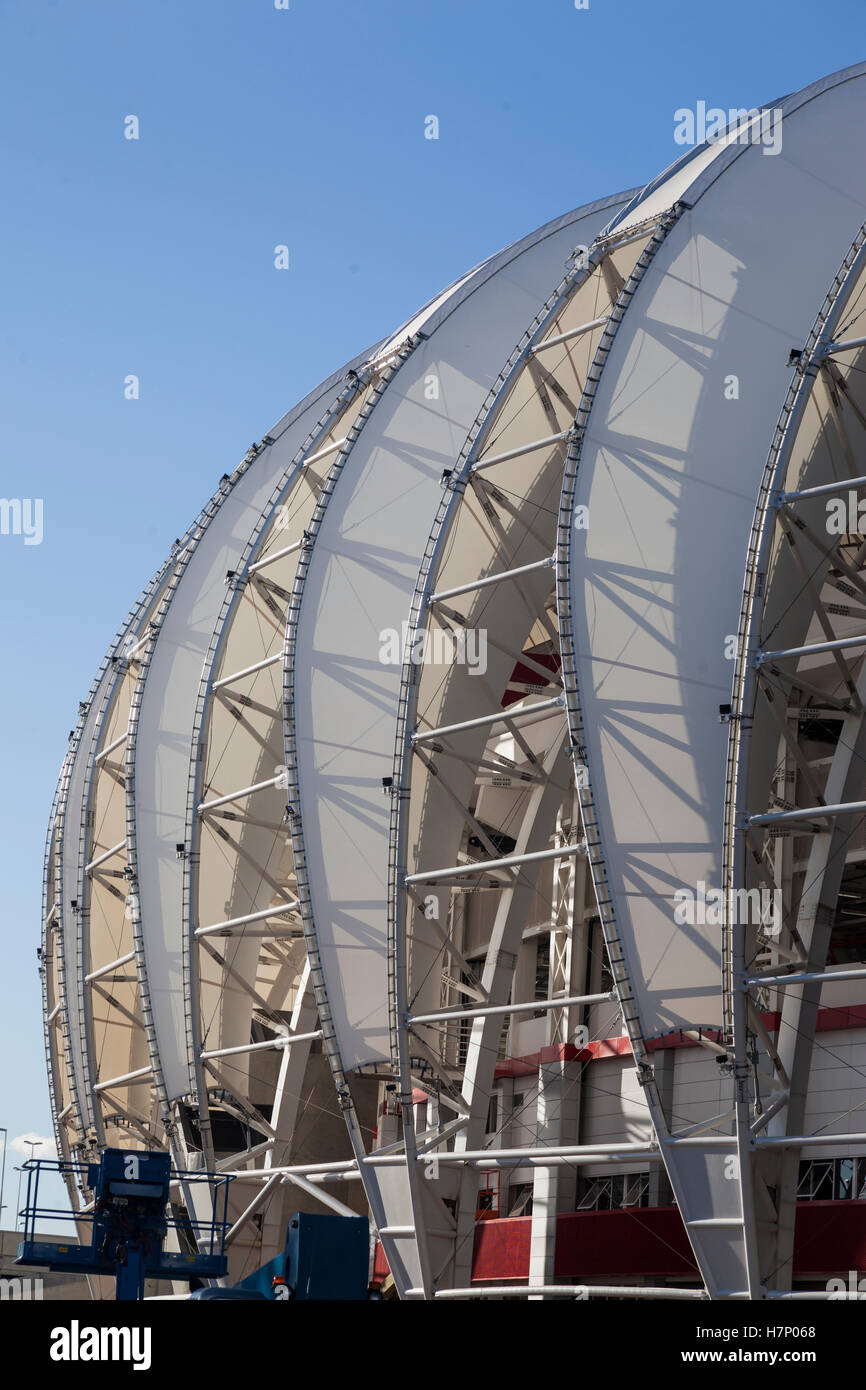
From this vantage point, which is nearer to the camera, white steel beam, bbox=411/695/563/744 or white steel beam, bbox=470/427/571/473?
white steel beam, bbox=411/695/563/744

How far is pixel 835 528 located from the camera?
85.7ft

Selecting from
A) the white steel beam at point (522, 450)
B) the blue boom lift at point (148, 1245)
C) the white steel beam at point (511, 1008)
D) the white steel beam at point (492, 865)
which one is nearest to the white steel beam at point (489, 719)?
the white steel beam at point (492, 865)

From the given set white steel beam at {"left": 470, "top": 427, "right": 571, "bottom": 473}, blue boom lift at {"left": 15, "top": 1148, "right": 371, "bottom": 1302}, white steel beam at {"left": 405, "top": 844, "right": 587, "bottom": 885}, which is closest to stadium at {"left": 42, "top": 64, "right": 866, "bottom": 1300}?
white steel beam at {"left": 405, "top": 844, "right": 587, "bottom": 885}

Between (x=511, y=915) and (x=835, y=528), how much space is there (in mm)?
10337

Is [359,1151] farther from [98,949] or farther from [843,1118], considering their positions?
[98,949]

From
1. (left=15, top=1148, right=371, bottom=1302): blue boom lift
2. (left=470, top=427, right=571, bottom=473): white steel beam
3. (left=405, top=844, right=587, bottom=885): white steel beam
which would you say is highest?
(left=470, top=427, right=571, bottom=473): white steel beam

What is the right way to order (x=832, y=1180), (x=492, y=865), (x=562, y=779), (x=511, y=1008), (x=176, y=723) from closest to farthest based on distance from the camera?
(x=832, y=1180), (x=511, y=1008), (x=492, y=865), (x=562, y=779), (x=176, y=723)

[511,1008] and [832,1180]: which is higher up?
[511,1008]

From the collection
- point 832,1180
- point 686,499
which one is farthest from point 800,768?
point 832,1180

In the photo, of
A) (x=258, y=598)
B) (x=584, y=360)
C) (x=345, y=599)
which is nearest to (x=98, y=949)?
(x=258, y=598)

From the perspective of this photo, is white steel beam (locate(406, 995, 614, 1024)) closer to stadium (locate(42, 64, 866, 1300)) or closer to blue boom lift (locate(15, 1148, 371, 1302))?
stadium (locate(42, 64, 866, 1300))

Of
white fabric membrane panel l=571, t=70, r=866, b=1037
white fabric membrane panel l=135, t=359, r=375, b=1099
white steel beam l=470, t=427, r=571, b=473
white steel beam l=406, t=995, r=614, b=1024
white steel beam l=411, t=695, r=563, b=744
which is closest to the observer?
white fabric membrane panel l=571, t=70, r=866, b=1037

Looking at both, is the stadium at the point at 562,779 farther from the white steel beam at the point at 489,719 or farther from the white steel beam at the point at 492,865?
the white steel beam at the point at 492,865

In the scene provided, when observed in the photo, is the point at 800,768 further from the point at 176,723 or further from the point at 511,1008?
the point at 176,723
